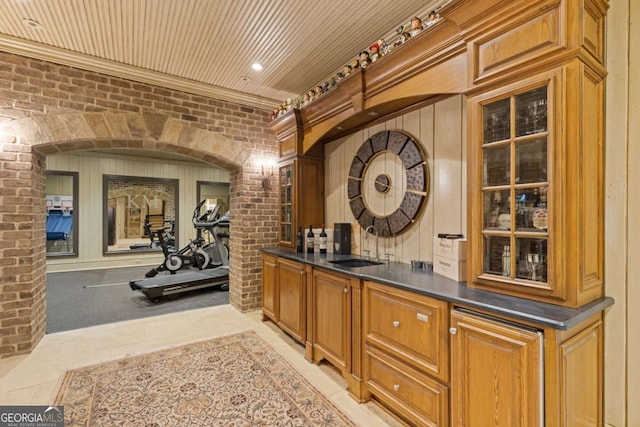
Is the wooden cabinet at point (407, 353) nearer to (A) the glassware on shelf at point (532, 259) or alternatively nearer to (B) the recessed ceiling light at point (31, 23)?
(A) the glassware on shelf at point (532, 259)

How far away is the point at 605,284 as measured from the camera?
5.48ft

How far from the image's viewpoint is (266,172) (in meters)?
4.42

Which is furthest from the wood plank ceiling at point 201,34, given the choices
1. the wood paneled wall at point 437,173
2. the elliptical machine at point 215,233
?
the elliptical machine at point 215,233

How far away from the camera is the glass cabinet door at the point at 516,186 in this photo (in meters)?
1.55

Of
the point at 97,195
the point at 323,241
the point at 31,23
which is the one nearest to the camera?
the point at 31,23

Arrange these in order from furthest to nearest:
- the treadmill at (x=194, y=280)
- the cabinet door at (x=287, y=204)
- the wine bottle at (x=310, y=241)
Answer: the treadmill at (x=194, y=280), the cabinet door at (x=287, y=204), the wine bottle at (x=310, y=241)

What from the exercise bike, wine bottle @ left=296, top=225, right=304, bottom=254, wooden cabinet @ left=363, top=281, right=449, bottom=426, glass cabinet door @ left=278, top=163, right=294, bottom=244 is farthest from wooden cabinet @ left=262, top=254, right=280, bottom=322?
the exercise bike

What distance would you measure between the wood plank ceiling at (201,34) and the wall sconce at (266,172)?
3.81ft

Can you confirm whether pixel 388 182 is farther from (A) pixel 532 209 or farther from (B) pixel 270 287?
(B) pixel 270 287

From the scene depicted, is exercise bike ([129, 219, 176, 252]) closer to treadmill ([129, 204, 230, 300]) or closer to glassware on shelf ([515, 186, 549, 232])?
treadmill ([129, 204, 230, 300])

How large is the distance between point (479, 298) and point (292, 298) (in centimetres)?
207

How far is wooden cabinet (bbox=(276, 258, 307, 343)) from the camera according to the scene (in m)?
3.04

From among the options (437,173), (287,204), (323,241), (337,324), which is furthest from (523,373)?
(287,204)

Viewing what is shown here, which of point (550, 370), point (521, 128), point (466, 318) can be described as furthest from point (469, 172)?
point (550, 370)
